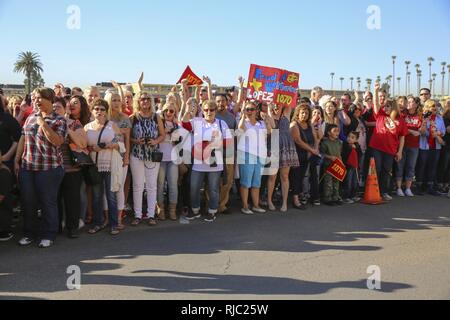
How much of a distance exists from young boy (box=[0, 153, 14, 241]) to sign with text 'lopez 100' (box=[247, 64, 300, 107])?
4229 millimetres

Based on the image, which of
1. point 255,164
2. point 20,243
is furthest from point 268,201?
point 20,243

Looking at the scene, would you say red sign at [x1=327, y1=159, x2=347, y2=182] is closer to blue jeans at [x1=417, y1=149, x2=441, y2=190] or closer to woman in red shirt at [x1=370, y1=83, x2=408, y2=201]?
woman in red shirt at [x1=370, y1=83, x2=408, y2=201]

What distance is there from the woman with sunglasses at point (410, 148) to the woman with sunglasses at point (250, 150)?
11.8 ft

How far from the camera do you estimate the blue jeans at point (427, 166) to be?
29.7 feet

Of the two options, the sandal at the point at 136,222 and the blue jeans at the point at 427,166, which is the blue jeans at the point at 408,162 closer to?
the blue jeans at the point at 427,166

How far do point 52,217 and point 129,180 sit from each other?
4.88 feet

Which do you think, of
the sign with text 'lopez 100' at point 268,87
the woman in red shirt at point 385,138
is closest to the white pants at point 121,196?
the sign with text 'lopez 100' at point 268,87

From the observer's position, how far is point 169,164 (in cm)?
651

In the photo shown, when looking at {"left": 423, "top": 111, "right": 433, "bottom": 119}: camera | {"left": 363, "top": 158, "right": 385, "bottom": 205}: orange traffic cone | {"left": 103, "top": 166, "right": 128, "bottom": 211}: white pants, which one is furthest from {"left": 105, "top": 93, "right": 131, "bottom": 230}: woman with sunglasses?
{"left": 423, "top": 111, "right": 433, "bottom": 119}: camera

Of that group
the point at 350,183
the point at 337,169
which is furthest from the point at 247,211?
the point at 350,183

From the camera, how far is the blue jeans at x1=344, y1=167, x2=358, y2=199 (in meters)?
8.12

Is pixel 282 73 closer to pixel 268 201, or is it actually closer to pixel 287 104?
pixel 287 104

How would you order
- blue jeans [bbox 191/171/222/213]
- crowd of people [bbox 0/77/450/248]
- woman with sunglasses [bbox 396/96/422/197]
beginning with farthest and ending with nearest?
woman with sunglasses [bbox 396/96/422/197] < blue jeans [bbox 191/171/222/213] < crowd of people [bbox 0/77/450/248]

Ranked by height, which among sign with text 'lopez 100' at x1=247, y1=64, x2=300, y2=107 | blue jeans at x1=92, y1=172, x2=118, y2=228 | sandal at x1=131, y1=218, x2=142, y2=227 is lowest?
sandal at x1=131, y1=218, x2=142, y2=227
